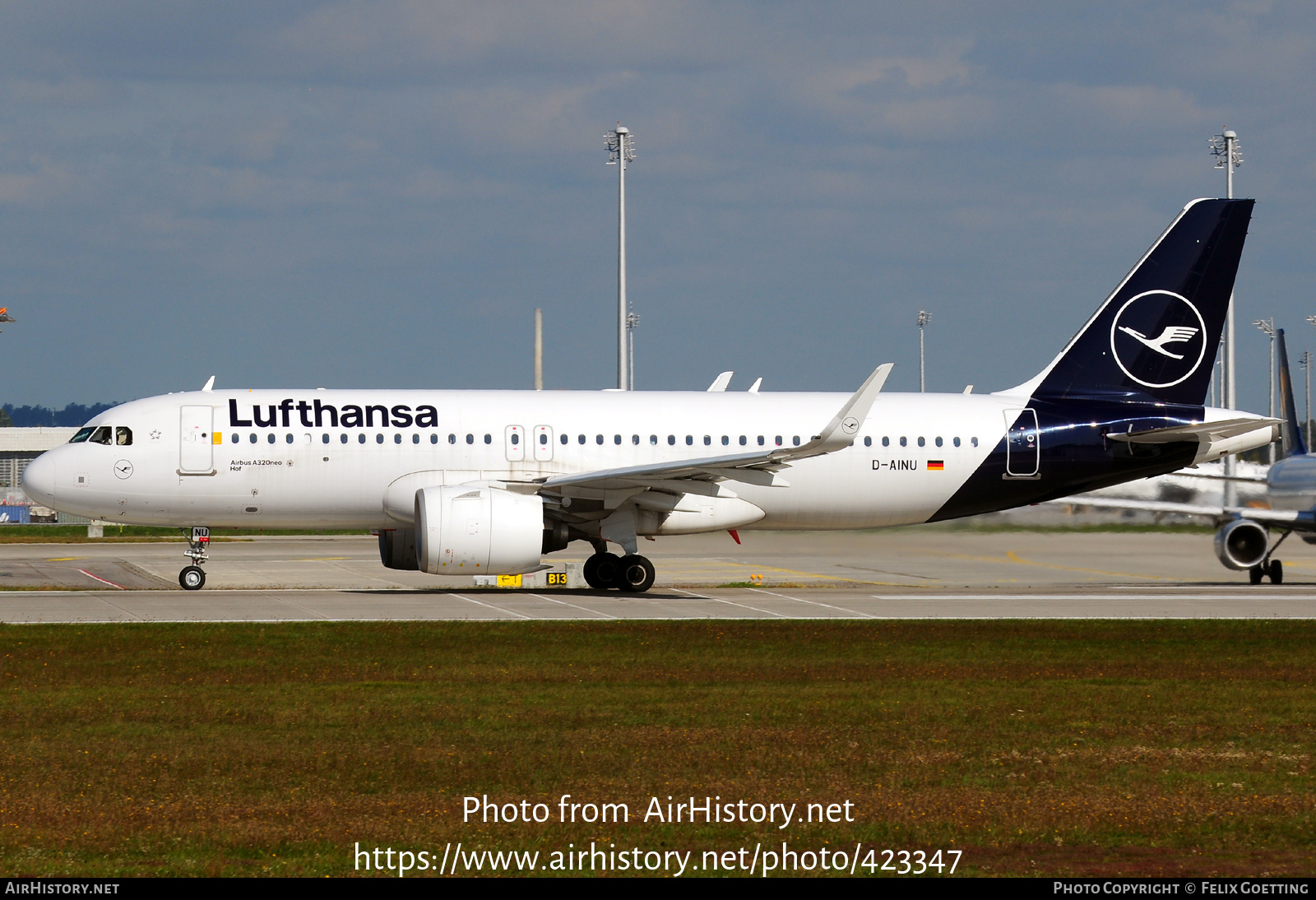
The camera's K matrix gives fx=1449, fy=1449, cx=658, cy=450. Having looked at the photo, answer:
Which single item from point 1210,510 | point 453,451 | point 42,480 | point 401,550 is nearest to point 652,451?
point 453,451

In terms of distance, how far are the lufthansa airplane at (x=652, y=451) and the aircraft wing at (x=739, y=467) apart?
0.05 m

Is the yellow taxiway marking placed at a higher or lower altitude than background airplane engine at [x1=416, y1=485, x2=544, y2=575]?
lower

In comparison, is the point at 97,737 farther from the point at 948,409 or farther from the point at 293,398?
the point at 948,409

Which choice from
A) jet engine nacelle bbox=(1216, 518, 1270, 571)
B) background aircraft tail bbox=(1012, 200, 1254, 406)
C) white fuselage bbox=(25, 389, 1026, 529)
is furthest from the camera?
jet engine nacelle bbox=(1216, 518, 1270, 571)

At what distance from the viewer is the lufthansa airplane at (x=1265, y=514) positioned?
Result: 30484 mm

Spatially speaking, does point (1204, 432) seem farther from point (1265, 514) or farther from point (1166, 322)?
point (1265, 514)

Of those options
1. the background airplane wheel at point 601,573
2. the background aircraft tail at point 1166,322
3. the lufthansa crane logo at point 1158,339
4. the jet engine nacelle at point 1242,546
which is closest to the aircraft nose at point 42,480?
the background airplane wheel at point 601,573

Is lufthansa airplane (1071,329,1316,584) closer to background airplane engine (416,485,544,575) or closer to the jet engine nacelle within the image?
the jet engine nacelle

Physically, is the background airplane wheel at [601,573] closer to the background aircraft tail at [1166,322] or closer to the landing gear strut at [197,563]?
the landing gear strut at [197,563]

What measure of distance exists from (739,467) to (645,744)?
43.9ft

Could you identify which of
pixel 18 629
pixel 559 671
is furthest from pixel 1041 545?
pixel 18 629

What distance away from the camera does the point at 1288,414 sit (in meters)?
36.3

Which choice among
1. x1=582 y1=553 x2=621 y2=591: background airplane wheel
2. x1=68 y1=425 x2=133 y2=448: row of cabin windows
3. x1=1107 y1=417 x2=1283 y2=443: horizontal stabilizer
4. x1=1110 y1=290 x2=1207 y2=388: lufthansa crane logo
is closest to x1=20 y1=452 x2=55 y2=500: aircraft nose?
x1=68 y1=425 x2=133 y2=448: row of cabin windows

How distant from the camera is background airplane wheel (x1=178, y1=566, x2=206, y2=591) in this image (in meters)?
26.5
